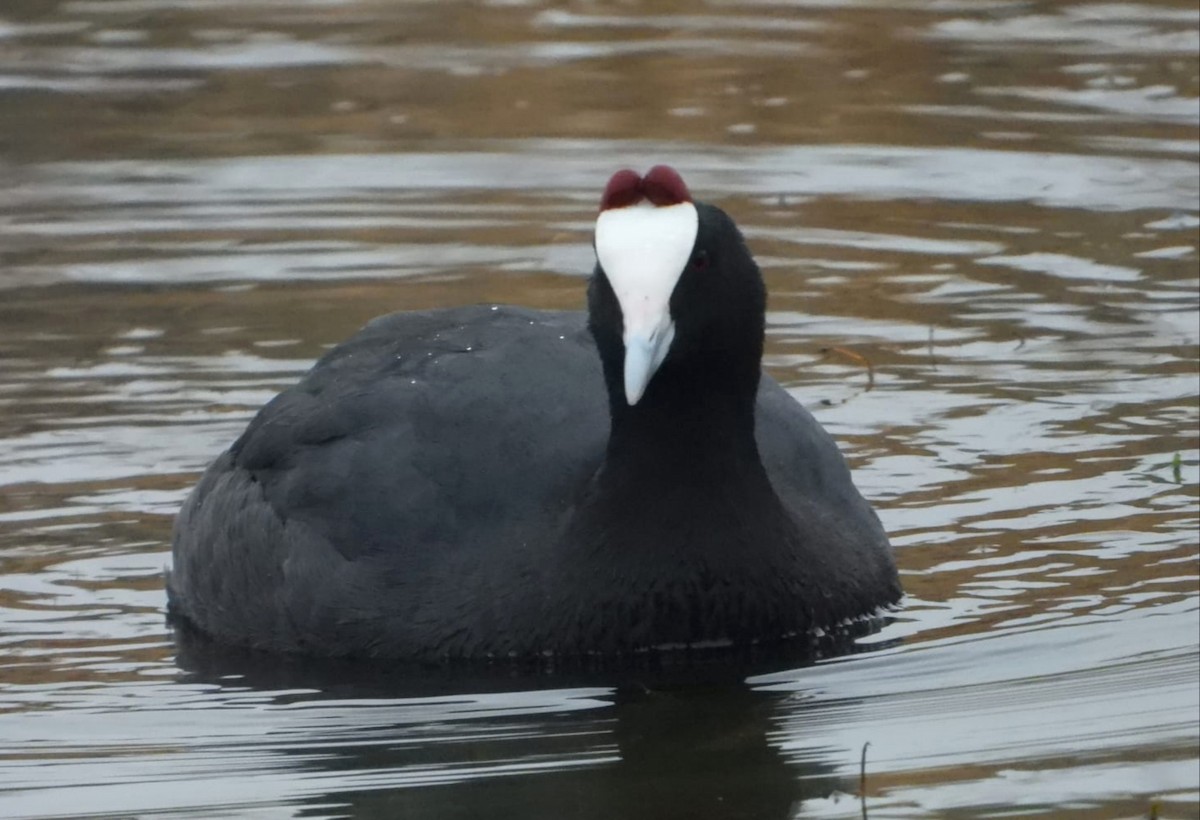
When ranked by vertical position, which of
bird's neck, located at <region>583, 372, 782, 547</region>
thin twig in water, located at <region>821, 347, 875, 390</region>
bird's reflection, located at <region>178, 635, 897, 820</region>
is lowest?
bird's reflection, located at <region>178, 635, 897, 820</region>

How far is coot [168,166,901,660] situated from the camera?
227 inches

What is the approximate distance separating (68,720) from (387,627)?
76cm

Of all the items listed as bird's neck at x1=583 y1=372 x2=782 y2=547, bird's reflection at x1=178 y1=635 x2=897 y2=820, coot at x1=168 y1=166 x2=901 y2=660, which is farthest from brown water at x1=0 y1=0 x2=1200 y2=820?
bird's neck at x1=583 y1=372 x2=782 y2=547

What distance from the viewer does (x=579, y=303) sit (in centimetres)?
936

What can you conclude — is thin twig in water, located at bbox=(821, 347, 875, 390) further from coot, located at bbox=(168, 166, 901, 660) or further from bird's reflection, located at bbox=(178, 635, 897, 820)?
bird's reflection, located at bbox=(178, 635, 897, 820)

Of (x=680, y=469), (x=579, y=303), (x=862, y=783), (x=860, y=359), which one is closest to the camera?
(x=862, y=783)

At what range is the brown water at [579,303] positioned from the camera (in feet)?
17.5

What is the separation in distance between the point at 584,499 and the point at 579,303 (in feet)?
11.1

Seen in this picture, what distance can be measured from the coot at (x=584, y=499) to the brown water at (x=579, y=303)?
6.4 inches

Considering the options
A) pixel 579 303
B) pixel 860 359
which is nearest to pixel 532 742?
pixel 860 359

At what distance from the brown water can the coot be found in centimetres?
16

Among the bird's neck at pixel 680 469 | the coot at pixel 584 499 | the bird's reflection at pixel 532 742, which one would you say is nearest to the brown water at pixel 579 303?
the bird's reflection at pixel 532 742

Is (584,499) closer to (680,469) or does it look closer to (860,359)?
(680,469)

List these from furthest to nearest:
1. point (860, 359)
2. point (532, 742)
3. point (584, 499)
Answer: point (860, 359) → point (584, 499) → point (532, 742)
